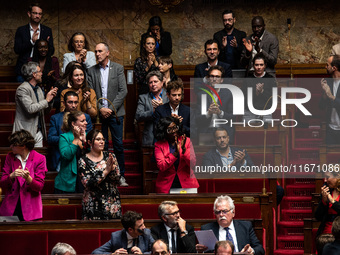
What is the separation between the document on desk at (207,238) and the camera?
589cm

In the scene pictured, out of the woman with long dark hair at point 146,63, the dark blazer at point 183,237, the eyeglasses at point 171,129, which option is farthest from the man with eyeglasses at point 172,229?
the woman with long dark hair at point 146,63

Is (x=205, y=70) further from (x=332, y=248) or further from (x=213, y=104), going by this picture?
(x=332, y=248)

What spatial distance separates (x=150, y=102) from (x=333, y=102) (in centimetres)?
189

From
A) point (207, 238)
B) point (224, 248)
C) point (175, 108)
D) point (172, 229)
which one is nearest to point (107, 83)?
point (175, 108)

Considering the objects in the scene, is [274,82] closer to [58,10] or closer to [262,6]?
[262,6]

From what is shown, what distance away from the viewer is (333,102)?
8.34 meters

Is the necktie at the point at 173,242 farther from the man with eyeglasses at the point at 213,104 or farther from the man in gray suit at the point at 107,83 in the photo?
the man in gray suit at the point at 107,83

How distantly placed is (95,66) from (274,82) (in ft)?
6.29

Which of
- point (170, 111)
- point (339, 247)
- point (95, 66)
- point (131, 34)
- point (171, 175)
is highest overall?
point (131, 34)

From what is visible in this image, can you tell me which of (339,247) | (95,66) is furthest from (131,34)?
(339,247)

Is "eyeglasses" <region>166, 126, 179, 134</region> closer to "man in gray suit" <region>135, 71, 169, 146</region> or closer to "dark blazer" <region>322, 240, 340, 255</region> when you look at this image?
"man in gray suit" <region>135, 71, 169, 146</region>

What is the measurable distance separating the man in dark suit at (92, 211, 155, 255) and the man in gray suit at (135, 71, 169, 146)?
7.30 feet

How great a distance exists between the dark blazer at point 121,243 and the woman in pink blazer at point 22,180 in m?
0.96

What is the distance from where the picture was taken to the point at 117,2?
37.1 ft
